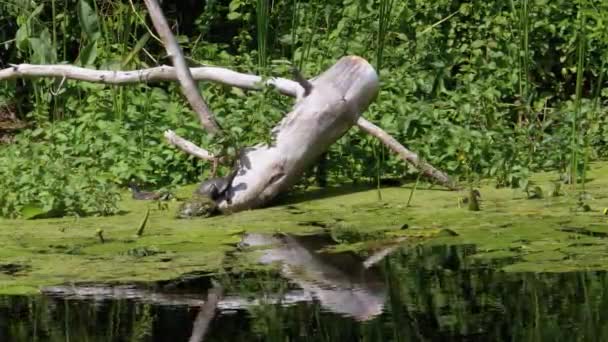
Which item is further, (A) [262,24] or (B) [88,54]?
(B) [88,54]

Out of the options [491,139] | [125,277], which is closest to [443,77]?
[491,139]

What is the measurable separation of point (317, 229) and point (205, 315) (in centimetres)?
167

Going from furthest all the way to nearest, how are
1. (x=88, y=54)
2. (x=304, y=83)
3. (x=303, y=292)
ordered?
(x=88, y=54) < (x=304, y=83) < (x=303, y=292)

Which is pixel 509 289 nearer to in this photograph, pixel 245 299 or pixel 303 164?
pixel 245 299

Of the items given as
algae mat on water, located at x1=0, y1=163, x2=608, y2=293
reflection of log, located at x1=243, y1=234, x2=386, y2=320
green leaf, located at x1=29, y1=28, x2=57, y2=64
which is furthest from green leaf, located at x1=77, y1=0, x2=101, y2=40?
reflection of log, located at x1=243, y1=234, x2=386, y2=320

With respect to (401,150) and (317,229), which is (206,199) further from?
(401,150)

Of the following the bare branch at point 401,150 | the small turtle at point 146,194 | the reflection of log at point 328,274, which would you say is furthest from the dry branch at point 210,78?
the reflection of log at point 328,274

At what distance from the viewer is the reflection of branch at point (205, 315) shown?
4281mm

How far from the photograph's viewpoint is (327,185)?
735 centimetres

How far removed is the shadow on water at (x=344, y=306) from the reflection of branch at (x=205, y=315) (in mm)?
24

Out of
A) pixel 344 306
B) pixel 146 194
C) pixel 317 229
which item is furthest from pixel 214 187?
pixel 344 306

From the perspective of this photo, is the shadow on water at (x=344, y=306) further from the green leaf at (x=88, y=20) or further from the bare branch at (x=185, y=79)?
the green leaf at (x=88, y=20)

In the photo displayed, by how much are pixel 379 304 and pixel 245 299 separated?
458 millimetres

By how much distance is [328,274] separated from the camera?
5203mm
